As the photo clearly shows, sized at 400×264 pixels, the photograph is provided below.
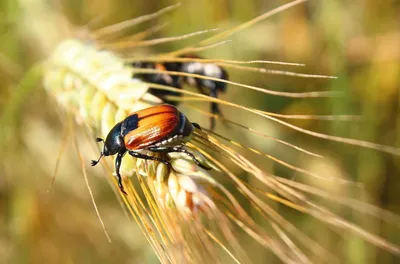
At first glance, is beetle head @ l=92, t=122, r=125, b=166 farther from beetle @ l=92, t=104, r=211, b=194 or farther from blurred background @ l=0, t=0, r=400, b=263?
blurred background @ l=0, t=0, r=400, b=263

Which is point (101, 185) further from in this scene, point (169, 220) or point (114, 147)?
point (169, 220)

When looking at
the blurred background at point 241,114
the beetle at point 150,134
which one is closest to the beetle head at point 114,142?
the beetle at point 150,134

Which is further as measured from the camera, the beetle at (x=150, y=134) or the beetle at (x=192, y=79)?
the beetle at (x=192, y=79)

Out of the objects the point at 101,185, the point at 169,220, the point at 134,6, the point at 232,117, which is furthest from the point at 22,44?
the point at 169,220

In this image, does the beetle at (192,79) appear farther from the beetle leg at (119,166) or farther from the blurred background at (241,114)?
the blurred background at (241,114)

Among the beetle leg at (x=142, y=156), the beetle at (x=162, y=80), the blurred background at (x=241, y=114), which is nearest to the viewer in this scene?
the beetle leg at (x=142, y=156)

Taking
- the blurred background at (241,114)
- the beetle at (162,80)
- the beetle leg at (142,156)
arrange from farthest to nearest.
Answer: the blurred background at (241,114) → the beetle at (162,80) → the beetle leg at (142,156)

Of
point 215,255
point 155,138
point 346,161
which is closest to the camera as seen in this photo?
point 215,255
